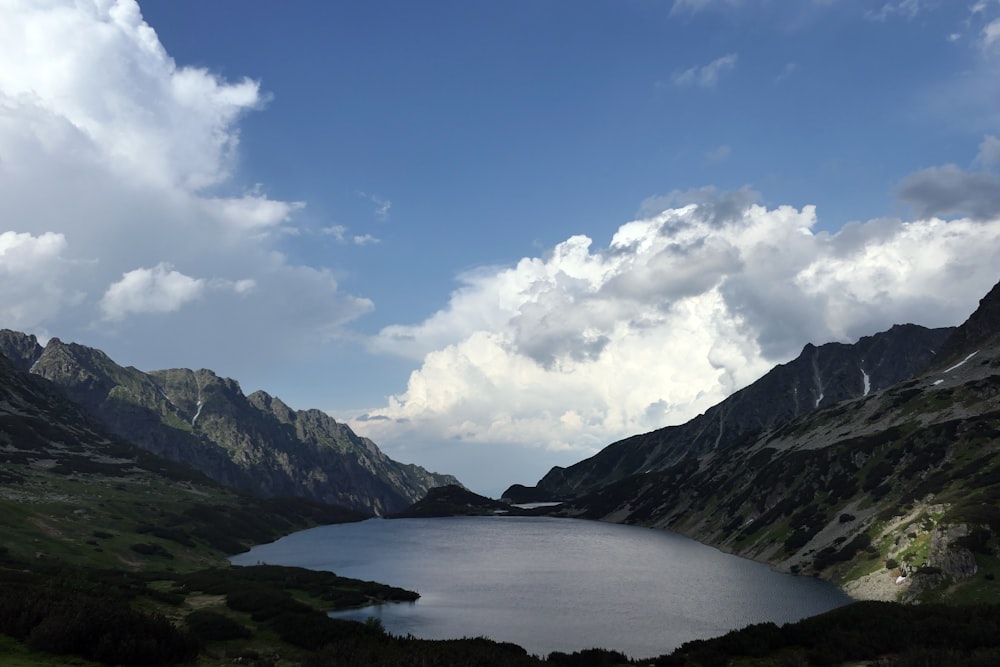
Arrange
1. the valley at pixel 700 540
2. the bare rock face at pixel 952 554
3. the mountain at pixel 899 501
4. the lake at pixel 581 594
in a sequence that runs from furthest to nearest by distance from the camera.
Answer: the mountain at pixel 899 501 < the bare rock face at pixel 952 554 < the lake at pixel 581 594 < the valley at pixel 700 540

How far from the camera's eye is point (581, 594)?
103500 mm

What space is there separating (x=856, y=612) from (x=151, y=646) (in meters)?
51.9

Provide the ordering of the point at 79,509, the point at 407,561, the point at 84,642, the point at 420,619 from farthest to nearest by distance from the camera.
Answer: the point at 407,561, the point at 79,509, the point at 420,619, the point at 84,642

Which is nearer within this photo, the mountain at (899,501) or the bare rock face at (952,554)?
the bare rock face at (952,554)

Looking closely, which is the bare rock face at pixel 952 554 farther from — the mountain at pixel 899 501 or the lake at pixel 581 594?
the lake at pixel 581 594

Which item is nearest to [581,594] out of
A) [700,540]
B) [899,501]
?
[899,501]

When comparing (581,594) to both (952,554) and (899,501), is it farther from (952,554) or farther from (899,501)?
(899,501)

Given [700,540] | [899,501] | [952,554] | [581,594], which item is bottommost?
[700,540]

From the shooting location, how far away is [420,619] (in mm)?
85000

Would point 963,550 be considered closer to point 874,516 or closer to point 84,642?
point 874,516

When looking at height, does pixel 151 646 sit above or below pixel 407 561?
above

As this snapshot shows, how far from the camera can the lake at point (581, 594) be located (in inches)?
2985

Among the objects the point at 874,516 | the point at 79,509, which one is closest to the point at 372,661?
the point at 874,516

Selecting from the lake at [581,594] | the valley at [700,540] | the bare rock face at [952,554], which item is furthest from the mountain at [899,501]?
the lake at [581,594]
